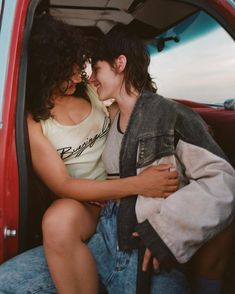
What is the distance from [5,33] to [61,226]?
0.70 meters

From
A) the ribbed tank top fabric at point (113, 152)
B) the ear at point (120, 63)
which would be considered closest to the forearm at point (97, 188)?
the ribbed tank top fabric at point (113, 152)

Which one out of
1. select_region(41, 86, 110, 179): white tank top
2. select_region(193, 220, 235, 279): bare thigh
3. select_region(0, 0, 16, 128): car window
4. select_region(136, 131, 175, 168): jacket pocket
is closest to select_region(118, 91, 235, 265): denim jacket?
select_region(136, 131, 175, 168): jacket pocket

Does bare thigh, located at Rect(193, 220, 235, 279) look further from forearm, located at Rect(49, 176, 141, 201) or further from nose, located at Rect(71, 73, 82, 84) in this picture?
nose, located at Rect(71, 73, 82, 84)

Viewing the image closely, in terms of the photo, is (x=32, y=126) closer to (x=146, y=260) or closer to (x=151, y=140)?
(x=151, y=140)

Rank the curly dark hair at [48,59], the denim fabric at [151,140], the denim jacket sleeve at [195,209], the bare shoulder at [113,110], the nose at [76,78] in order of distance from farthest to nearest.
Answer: the bare shoulder at [113,110]
the nose at [76,78]
the curly dark hair at [48,59]
the denim fabric at [151,140]
the denim jacket sleeve at [195,209]

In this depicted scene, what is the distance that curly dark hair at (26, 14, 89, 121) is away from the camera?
1.58 m

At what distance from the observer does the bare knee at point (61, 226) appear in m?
1.43

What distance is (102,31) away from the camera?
96.0 inches

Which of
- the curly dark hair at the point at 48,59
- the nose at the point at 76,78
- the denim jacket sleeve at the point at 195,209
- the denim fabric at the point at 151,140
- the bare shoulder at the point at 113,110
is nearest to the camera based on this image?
the denim jacket sleeve at the point at 195,209

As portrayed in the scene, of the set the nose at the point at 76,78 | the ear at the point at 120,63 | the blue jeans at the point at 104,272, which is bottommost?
the blue jeans at the point at 104,272

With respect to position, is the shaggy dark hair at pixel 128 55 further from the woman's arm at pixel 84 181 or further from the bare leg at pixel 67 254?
the bare leg at pixel 67 254

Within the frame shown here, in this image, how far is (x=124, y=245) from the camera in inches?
59.1

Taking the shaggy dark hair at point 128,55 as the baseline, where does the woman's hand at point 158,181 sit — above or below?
below

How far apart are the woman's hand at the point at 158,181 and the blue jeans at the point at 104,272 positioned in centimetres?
22
